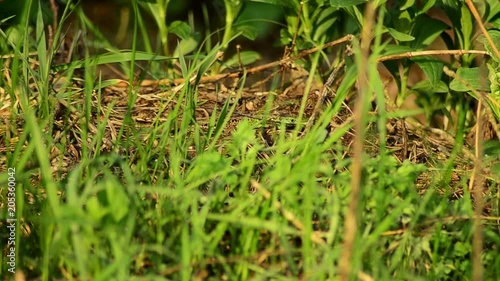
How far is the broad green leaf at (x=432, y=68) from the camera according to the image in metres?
2.96

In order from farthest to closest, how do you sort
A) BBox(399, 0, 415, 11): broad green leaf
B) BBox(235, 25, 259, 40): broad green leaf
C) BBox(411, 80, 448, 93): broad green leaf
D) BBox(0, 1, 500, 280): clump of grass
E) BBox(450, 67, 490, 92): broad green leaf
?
BBox(235, 25, 259, 40): broad green leaf → BBox(411, 80, 448, 93): broad green leaf → BBox(399, 0, 415, 11): broad green leaf → BBox(450, 67, 490, 92): broad green leaf → BBox(0, 1, 500, 280): clump of grass

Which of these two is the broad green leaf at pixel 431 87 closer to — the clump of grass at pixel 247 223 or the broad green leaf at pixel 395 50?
the broad green leaf at pixel 395 50

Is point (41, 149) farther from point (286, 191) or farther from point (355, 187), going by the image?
point (355, 187)

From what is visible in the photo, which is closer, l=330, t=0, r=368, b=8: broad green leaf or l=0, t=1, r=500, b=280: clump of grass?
l=0, t=1, r=500, b=280: clump of grass

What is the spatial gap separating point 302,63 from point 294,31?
0.39ft

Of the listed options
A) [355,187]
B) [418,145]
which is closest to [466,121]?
[418,145]

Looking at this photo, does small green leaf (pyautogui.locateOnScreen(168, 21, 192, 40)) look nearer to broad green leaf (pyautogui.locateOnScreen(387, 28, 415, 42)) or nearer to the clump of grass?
broad green leaf (pyautogui.locateOnScreen(387, 28, 415, 42))

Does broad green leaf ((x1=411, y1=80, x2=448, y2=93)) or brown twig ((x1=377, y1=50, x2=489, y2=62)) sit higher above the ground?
brown twig ((x1=377, y1=50, x2=489, y2=62))

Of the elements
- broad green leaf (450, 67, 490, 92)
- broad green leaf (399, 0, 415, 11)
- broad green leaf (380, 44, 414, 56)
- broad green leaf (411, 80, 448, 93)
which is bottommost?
broad green leaf (411, 80, 448, 93)

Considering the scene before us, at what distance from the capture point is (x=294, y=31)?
3.16m

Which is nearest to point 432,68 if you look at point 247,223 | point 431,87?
point 431,87

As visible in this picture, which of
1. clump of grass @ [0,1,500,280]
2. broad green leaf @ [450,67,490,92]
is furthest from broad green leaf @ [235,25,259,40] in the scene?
Answer: clump of grass @ [0,1,500,280]

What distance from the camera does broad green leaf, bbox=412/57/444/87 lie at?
296cm

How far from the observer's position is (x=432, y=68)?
297cm
